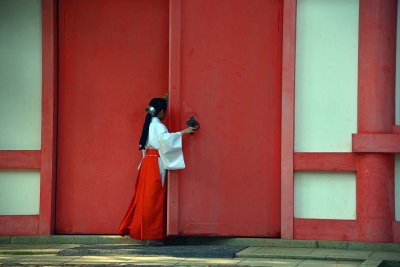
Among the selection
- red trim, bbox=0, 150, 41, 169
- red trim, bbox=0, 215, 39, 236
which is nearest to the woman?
red trim, bbox=0, 215, 39, 236

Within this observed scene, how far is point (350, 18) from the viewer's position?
42.5 ft

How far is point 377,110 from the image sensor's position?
501 inches

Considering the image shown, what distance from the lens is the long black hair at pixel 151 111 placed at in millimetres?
12961

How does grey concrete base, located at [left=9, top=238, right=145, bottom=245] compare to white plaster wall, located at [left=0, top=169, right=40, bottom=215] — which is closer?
grey concrete base, located at [left=9, top=238, right=145, bottom=245]

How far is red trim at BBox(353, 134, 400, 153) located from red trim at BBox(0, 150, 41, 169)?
11.9ft

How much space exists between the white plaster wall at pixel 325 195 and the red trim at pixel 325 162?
0.30ft

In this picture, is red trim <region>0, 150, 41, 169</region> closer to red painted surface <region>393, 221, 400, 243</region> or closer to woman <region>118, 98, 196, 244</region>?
woman <region>118, 98, 196, 244</region>

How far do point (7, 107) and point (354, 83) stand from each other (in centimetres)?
394

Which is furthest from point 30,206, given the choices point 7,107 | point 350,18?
point 350,18

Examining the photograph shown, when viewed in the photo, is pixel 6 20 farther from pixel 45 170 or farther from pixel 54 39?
pixel 45 170

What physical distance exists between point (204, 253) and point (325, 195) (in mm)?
1637

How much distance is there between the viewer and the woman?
13.0 metres

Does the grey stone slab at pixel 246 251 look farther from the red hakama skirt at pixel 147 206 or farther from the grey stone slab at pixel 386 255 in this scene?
the grey stone slab at pixel 386 255

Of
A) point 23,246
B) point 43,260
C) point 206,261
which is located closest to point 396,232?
point 206,261
